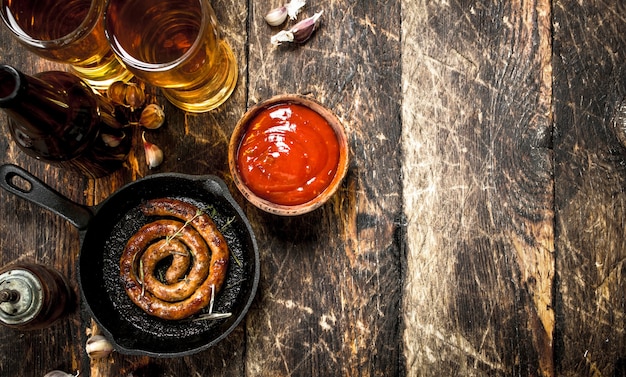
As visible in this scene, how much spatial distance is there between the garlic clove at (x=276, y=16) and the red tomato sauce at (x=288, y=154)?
29cm

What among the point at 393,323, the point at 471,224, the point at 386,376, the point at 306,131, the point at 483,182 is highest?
the point at 306,131

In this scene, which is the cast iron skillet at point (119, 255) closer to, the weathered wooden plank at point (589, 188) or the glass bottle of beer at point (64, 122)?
the glass bottle of beer at point (64, 122)

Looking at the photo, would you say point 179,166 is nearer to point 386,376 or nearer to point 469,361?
point 386,376

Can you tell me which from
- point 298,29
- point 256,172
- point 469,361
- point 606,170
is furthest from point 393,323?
point 298,29

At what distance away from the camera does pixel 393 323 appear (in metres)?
1.79

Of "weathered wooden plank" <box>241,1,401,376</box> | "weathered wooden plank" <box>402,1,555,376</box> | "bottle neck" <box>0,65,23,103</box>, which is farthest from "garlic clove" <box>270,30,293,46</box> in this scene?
"bottle neck" <box>0,65,23,103</box>

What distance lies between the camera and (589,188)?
1.81 metres

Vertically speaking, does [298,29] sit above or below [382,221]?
above

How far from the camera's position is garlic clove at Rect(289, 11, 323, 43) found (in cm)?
179

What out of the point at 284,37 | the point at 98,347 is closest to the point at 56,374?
the point at 98,347

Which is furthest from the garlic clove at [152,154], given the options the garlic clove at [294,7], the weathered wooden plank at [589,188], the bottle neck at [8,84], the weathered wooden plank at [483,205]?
the weathered wooden plank at [589,188]

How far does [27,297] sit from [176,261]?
15.4 inches

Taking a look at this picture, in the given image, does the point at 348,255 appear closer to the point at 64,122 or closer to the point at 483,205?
the point at 483,205

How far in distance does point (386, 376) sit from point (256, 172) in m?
0.67
